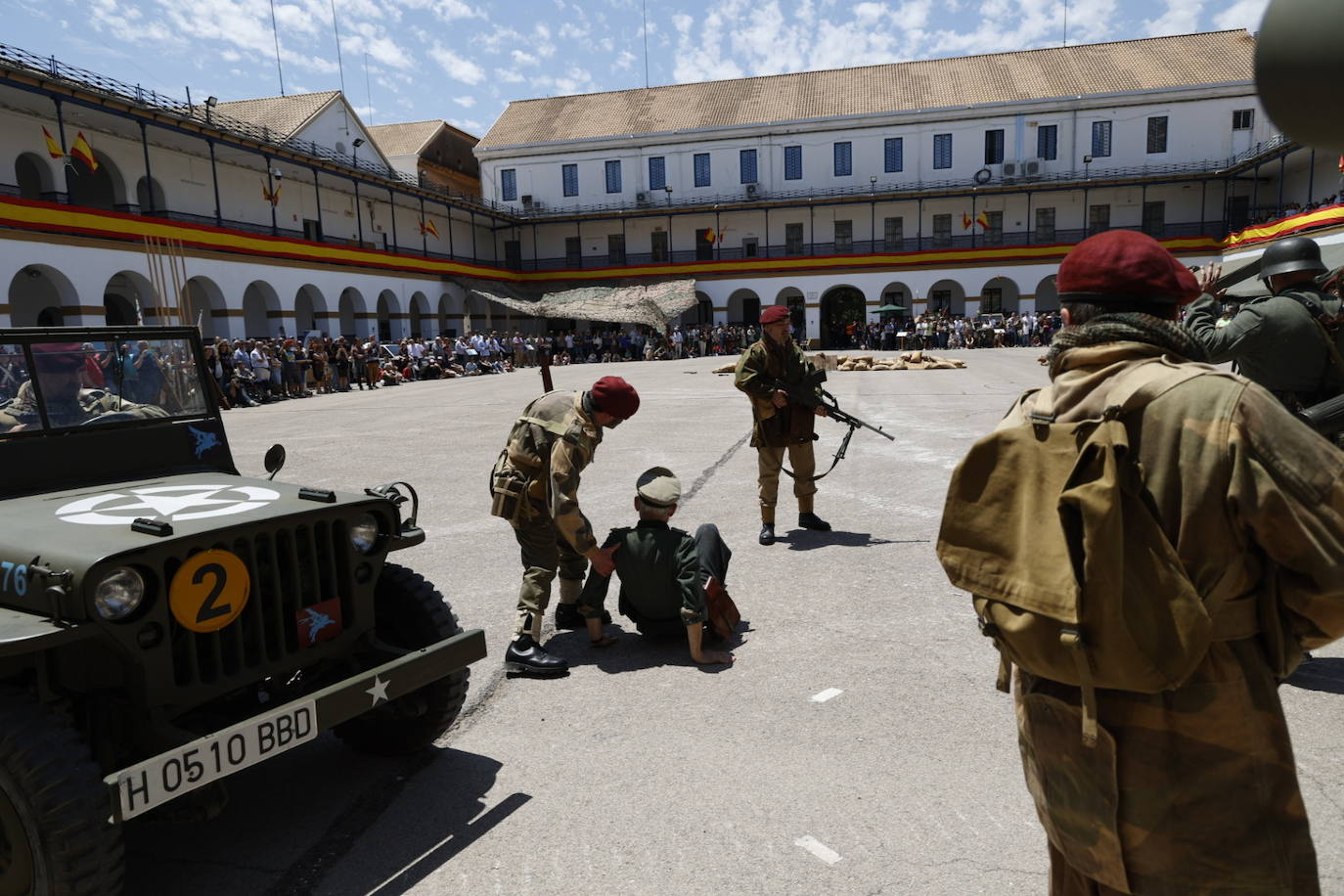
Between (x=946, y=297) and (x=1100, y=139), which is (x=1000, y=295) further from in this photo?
(x=1100, y=139)

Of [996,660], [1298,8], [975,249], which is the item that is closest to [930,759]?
[996,660]

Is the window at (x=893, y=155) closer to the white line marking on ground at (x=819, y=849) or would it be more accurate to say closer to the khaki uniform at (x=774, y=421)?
the khaki uniform at (x=774, y=421)

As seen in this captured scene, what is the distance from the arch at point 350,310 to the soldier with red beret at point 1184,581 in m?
35.2

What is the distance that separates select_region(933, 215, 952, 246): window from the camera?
44.8 m

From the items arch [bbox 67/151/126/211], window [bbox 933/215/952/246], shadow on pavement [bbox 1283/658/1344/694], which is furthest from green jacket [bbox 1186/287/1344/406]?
window [bbox 933/215/952/246]

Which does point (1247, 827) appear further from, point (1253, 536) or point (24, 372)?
point (24, 372)

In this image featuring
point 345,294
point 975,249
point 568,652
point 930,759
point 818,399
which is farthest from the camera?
point 975,249

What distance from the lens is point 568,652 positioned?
4680mm

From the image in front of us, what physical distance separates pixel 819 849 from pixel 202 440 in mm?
3229

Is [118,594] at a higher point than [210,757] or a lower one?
higher

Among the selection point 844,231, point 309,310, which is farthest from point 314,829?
point 844,231

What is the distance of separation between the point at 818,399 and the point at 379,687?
4501mm

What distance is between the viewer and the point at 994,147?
145 feet

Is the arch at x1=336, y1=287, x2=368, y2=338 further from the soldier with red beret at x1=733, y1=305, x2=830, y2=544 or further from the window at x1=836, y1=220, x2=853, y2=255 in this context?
the soldier with red beret at x1=733, y1=305, x2=830, y2=544
